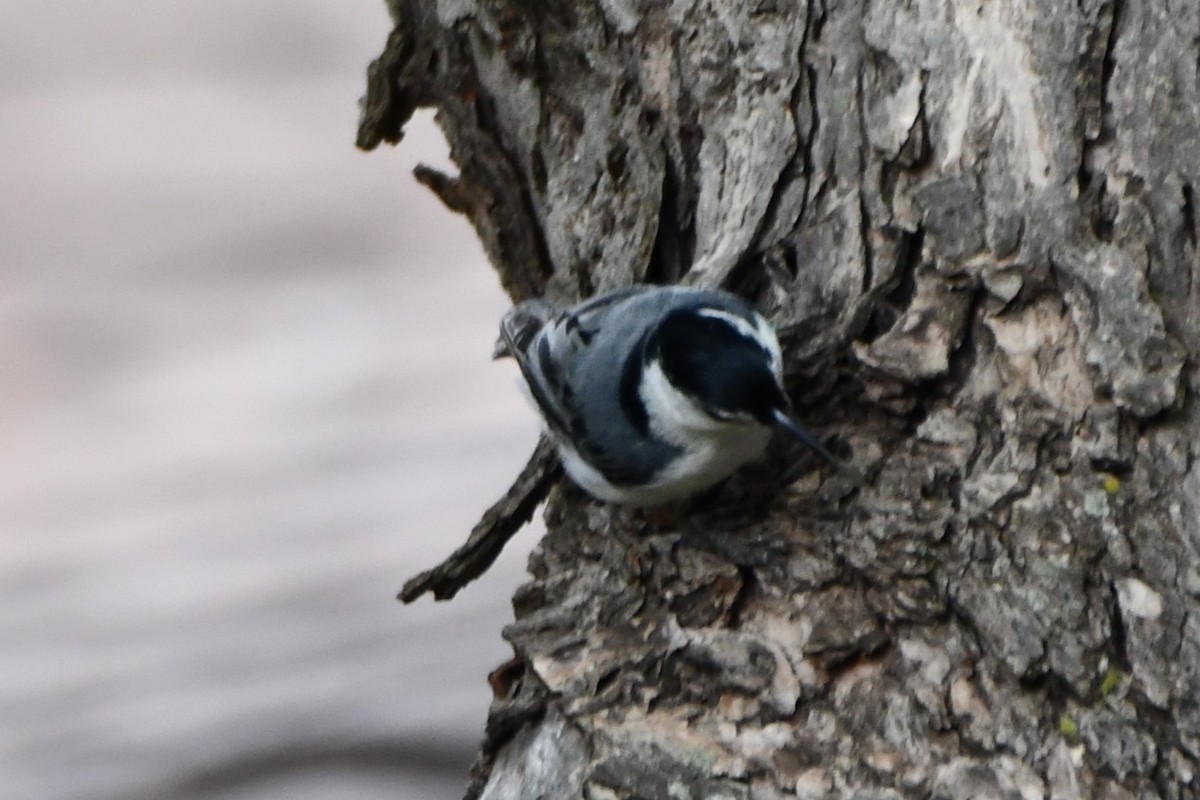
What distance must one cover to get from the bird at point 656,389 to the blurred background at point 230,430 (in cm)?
76

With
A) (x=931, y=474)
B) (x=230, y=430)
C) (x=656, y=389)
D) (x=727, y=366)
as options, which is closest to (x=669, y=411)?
(x=656, y=389)

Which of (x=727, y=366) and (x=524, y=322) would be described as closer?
(x=727, y=366)

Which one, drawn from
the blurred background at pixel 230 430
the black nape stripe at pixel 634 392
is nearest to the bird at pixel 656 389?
the black nape stripe at pixel 634 392

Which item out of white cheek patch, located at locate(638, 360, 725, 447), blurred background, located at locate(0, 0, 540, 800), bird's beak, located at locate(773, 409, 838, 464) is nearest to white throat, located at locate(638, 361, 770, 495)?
white cheek patch, located at locate(638, 360, 725, 447)

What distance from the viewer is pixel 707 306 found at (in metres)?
1.89

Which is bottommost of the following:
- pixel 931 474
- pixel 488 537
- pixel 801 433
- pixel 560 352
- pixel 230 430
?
pixel 931 474

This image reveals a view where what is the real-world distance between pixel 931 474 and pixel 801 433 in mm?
156

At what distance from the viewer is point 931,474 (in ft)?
A: 5.59

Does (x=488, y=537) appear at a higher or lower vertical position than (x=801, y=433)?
higher

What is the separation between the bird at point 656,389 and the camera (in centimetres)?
181

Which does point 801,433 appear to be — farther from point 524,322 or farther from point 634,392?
point 524,322

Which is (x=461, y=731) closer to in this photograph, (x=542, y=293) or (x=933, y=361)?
(x=542, y=293)

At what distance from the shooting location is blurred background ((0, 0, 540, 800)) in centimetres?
266

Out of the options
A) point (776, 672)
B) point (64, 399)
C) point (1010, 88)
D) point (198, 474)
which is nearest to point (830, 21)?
point (1010, 88)
